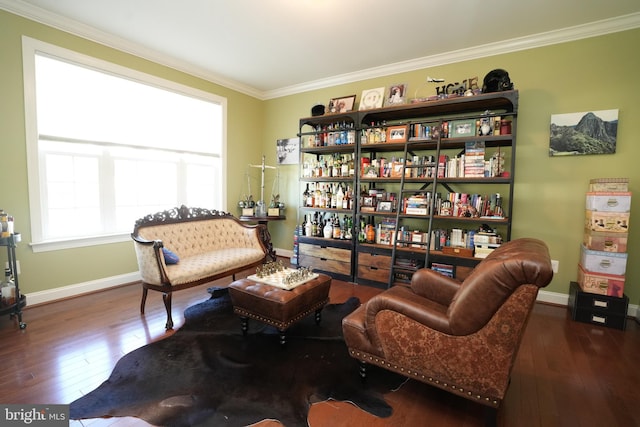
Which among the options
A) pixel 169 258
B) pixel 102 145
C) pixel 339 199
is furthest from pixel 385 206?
pixel 102 145

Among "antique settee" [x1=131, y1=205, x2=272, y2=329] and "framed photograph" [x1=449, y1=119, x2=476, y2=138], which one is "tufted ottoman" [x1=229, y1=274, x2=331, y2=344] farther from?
"framed photograph" [x1=449, y1=119, x2=476, y2=138]

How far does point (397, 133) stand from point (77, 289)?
4.14m

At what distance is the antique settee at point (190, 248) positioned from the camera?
103 inches

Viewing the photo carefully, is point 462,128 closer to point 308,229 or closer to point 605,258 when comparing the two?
point 605,258

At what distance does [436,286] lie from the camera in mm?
2084

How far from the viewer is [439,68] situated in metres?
3.63

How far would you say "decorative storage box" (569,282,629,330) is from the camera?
102 inches

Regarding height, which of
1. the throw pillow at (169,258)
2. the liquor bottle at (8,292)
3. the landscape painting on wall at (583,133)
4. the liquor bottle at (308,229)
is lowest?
the liquor bottle at (8,292)

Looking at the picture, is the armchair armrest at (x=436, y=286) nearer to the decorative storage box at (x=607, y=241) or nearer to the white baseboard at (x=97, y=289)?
the decorative storage box at (x=607, y=241)

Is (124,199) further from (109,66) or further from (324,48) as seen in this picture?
(324,48)

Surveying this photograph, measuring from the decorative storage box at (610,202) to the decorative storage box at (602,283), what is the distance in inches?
23.9

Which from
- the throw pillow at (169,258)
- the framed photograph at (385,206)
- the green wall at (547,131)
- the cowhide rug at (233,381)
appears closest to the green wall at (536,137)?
the green wall at (547,131)

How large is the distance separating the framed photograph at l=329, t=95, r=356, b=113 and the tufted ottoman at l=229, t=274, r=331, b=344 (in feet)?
8.73

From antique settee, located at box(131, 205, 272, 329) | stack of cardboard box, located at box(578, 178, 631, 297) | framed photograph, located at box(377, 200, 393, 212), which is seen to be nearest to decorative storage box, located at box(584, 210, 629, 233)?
stack of cardboard box, located at box(578, 178, 631, 297)
